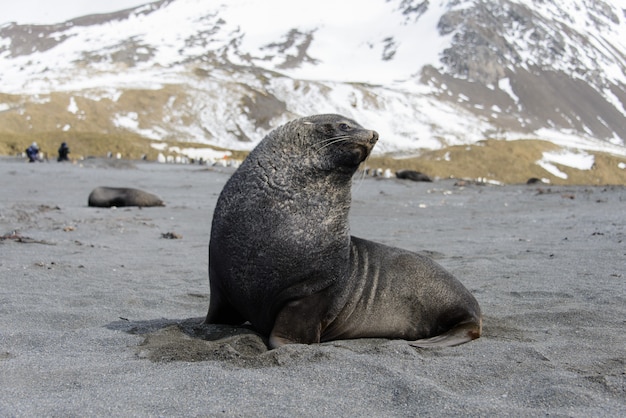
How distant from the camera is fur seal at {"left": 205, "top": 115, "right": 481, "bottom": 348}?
14.3ft

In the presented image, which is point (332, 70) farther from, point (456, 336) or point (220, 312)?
point (456, 336)

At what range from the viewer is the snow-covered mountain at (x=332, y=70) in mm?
65000

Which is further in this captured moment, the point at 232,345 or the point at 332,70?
the point at 332,70

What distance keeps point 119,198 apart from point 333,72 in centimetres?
10161

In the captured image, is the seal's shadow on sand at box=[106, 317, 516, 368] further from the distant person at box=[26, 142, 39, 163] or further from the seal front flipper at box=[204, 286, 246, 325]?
the distant person at box=[26, 142, 39, 163]

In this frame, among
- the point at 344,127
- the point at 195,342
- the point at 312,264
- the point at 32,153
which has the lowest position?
the point at 32,153

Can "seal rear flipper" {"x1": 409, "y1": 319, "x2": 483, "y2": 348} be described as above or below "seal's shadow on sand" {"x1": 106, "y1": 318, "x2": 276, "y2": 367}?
below

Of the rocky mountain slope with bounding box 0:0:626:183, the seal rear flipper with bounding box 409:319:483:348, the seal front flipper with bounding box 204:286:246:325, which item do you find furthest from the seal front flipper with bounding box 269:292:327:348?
the rocky mountain slope with bounding box 0:0:626:183

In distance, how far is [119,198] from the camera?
1539cm

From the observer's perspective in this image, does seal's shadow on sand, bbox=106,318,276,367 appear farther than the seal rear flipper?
No

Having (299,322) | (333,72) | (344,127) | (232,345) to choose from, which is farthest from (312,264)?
(333,72)

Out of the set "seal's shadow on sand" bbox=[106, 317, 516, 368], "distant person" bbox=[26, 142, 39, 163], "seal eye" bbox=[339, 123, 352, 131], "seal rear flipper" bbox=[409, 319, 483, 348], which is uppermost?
"seal eye" bbox=[339, 123, 352, 131]

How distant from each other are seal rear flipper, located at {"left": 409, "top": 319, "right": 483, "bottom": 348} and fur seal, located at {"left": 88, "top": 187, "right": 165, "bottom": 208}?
11.5 metres

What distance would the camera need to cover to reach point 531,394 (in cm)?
321
